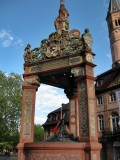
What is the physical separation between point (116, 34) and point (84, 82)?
51828 millimetres

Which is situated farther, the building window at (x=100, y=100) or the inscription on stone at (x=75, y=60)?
the building window at (x=100, y=100)

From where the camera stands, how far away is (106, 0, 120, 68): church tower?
185ft

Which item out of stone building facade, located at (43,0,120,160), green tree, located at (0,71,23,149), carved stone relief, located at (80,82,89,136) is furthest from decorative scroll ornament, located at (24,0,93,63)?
green tree, located at (0,71,23,149)

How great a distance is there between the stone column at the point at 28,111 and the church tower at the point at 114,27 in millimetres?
46012

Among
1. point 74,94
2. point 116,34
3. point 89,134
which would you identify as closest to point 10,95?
point 74,94

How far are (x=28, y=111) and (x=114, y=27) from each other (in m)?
53.7

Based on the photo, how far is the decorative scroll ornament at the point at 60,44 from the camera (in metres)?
10.4

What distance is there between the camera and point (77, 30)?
→ 37.2ft

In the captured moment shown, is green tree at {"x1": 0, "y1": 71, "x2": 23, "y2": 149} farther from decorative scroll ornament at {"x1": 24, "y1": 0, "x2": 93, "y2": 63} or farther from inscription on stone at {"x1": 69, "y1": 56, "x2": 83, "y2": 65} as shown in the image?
inscription on stone at {"x1": 69, "y1": 56, "x2": 83, "y2": 65}

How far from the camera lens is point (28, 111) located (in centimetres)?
1074

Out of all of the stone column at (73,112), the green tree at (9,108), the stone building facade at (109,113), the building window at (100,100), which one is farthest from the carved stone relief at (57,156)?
the building window at (100,100)

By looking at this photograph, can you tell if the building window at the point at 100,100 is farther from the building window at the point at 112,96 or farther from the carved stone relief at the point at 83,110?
the carved stone relief at the point at 83,110

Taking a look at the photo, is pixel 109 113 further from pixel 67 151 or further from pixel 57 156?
pixel 57 156

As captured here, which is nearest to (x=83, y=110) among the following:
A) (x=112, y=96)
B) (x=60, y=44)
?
(x=60, y=44)
